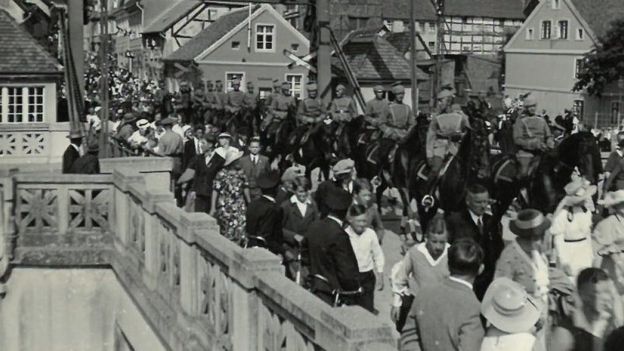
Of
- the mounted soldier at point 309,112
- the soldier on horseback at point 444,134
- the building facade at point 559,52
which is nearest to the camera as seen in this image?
the soldier on horseback at point 444,134

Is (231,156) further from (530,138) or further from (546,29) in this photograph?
(546,29)

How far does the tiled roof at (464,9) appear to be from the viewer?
10138 cm

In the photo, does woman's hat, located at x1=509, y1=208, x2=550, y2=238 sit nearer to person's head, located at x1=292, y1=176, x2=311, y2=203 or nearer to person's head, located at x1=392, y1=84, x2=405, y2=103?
person's head, located at x1=292, y1=176, x2=311, y2=203

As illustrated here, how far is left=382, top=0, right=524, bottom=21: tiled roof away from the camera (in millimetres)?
101375

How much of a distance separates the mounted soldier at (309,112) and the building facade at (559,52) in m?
41.8

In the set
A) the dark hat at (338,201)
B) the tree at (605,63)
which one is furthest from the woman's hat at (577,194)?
the tree at (605,63)

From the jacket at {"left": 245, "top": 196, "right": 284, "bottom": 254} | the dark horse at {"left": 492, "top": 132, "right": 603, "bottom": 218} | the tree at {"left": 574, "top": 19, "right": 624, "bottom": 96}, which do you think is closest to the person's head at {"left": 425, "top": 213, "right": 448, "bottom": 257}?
the jacket at {"left": 245, "top": 196, "right": 284, "bottom": 254}

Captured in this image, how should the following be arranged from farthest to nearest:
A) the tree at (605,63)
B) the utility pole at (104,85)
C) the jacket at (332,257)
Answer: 1. the tree at (605,63)
2. the utility pole at (104,85)
3. the jacket at (332,257)

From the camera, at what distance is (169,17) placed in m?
87.9

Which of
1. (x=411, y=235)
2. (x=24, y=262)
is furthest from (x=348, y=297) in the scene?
(x=411, y=235)

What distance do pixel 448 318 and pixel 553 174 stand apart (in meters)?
9.48

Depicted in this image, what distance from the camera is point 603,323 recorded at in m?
6.29

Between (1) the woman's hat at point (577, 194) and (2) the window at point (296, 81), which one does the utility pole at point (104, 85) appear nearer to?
(1) the woman's hat at point (577, 194)

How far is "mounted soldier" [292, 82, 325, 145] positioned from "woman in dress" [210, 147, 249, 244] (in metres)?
9.81
